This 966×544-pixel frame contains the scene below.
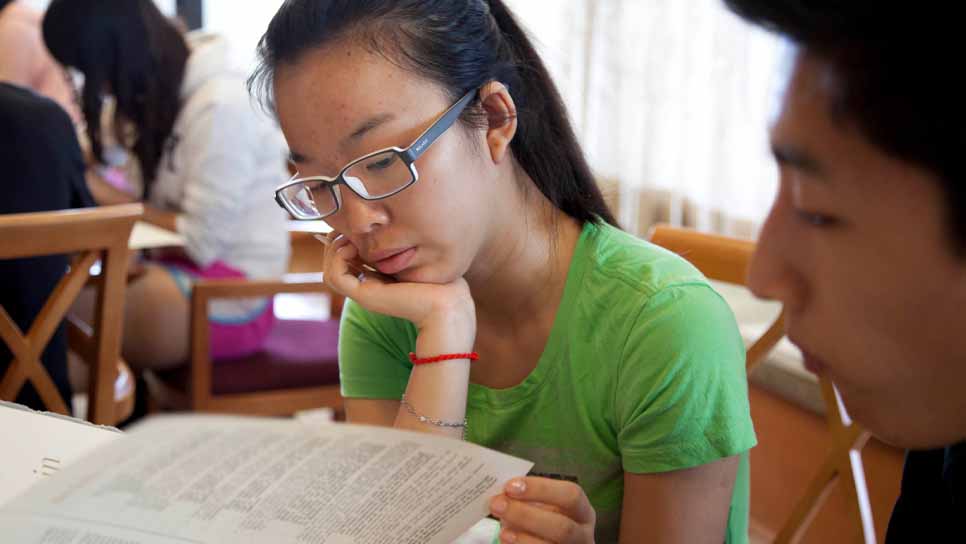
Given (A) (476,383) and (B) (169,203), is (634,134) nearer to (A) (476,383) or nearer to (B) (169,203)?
(B) (169,203)

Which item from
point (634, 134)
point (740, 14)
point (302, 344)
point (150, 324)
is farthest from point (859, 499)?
point (634, 134)

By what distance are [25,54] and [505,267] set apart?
2.74 metres

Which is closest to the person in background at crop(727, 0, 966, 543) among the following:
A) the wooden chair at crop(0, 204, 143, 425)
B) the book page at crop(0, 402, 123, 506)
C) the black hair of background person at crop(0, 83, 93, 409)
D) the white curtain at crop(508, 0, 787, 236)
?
the book page at crop(0, 402, 123, 506)

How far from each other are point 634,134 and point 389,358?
194cm

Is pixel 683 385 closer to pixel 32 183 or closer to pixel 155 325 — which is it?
pixel 32 183

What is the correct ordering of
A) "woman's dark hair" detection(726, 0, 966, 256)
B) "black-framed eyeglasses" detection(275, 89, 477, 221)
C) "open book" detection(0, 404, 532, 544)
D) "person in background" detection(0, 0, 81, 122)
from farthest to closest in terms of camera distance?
"person in background" detection(0, 0, 81, 122)
"black-framed eyeglasses" detection(275, 89, 477, 221)
"open book" detection(0, 404, 532, 544)
"woman's dark hair" detection(726, 0, 966, 256)

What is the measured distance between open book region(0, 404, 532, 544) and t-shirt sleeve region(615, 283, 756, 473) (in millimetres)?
205

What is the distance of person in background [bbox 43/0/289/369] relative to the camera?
96.1 inches

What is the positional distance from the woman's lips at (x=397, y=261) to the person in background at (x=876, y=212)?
474 millimetres

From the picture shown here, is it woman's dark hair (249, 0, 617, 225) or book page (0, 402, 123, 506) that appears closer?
book page (0, 402, 123, 506)

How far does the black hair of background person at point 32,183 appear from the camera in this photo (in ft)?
5.57

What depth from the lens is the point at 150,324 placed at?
7.32ft

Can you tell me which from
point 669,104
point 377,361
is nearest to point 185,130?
point 669,104

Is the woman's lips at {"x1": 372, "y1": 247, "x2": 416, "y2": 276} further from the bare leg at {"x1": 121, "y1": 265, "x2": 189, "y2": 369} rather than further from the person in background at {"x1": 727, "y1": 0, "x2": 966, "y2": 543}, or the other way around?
the bare leg at {"x1": 121, "y1": 265, "x2": 189, "y2": 369}
